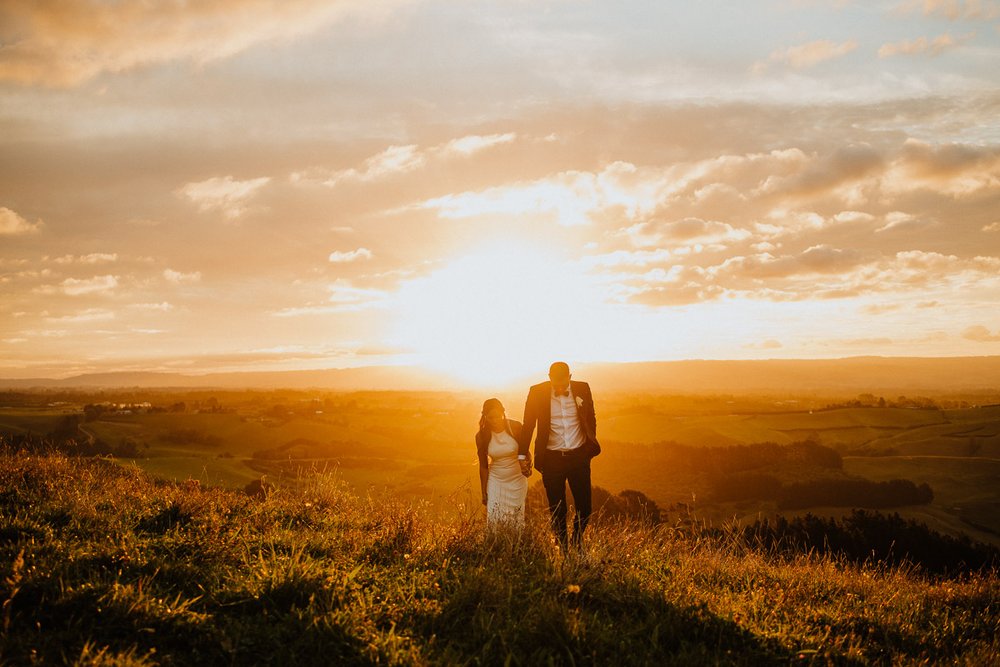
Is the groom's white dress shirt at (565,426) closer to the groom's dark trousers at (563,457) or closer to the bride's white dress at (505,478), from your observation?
the groom's dark trousers at (563,457)

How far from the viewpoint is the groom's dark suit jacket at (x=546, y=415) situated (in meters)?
7.64

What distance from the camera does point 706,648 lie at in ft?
14.3

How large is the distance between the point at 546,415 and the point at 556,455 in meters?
0.53

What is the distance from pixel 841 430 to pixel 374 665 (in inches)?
3015

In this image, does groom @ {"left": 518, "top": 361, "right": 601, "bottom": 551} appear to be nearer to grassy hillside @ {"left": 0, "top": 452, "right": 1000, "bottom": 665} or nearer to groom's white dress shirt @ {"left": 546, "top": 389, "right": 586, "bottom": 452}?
groom's white dress shirt @ {"left": 546, "top": 389, "right": 586, "bottom": 452}

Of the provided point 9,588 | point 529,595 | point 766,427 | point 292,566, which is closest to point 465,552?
point 529,595

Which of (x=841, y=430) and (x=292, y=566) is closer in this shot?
(x=292, y=566)

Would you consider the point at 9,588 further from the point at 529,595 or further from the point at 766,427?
the point at 766,427

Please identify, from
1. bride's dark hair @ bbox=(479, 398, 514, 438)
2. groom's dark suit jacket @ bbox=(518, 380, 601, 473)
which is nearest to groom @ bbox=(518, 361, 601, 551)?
groom's dark suit jacket @ bbox=(518, 380, 601, 473)

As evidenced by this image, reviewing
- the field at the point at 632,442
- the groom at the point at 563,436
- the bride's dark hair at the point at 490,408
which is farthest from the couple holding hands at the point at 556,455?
the field at the point at 632,442

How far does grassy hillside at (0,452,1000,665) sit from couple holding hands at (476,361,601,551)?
427mm

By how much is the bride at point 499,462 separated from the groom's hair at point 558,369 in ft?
3.41

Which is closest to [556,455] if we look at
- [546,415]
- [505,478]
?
[546,415]

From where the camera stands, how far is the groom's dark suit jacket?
25.1 feet
